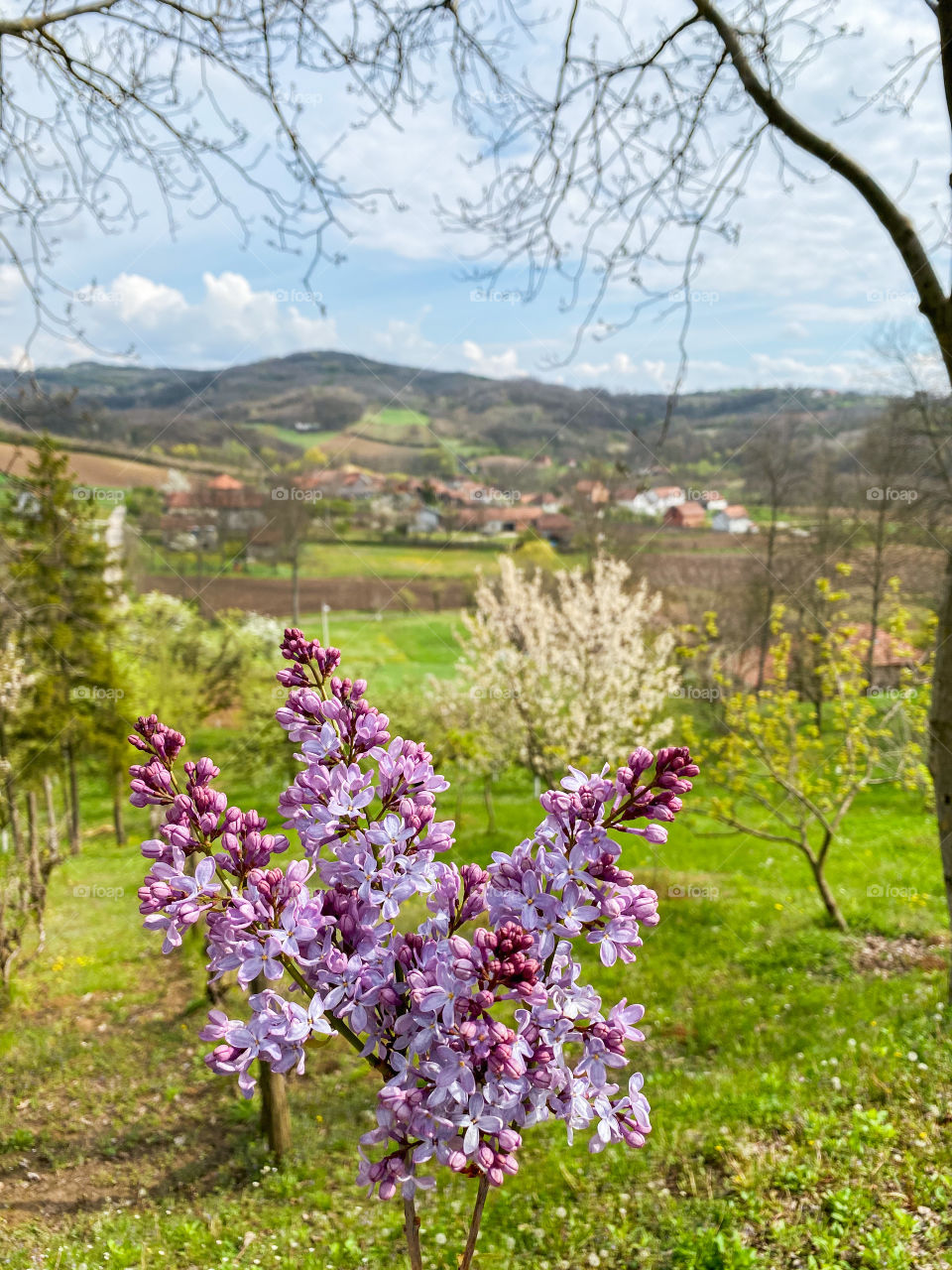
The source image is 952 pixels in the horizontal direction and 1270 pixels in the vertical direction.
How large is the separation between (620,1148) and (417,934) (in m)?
3.02

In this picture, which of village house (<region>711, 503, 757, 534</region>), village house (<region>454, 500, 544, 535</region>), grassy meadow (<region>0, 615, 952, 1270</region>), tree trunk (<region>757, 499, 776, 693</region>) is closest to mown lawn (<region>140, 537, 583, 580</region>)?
village house (<region>454, 500, 544, 535</region>)

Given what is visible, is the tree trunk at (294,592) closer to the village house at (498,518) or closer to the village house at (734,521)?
the village house at (498,518)

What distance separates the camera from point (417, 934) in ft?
4.57

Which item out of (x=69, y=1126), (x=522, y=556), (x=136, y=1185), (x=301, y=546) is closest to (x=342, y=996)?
(x=136, y=1185)

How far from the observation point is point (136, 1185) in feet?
13.4

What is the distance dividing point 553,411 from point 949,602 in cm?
2492

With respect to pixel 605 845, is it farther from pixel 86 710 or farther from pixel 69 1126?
pixel 86 710

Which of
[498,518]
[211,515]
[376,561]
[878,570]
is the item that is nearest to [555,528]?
[498,518]

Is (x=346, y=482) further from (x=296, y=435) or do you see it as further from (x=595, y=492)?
(x=595, y=492)

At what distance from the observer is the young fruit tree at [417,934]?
1.24 metres

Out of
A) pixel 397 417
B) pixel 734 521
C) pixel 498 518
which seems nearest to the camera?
pixel 734 521

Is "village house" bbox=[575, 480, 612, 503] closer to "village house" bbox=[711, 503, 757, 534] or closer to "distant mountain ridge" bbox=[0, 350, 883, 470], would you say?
"distant mountain ridge" bbox=[0, 350, 883, 470]

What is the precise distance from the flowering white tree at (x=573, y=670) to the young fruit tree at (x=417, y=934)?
731 cm

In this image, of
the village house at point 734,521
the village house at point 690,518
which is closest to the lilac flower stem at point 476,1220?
the village house at point 690,518
